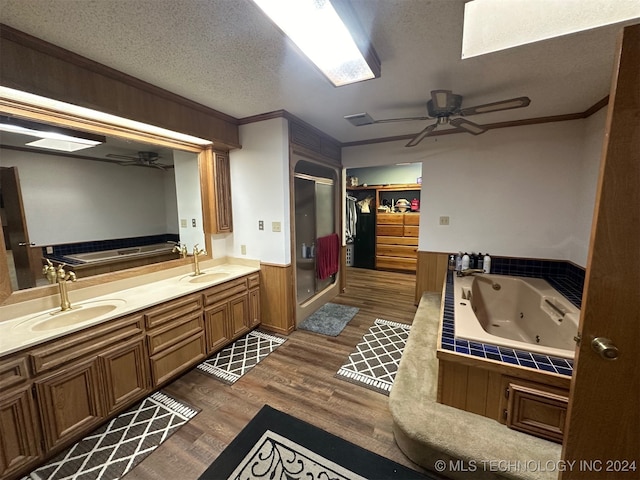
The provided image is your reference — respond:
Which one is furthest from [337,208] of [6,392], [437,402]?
[6,392]

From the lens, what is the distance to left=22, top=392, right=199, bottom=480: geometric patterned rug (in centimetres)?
143

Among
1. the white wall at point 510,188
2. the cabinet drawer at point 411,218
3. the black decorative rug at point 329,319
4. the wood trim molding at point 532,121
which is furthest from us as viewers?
the cabinet drawer at point 411,218

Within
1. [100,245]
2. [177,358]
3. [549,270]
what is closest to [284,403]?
[177,358]

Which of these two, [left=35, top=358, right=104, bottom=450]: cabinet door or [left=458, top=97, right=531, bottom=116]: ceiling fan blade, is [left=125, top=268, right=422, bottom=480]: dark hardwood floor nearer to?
[left=35, top=358, right=104, bottom=450]: cabinet door

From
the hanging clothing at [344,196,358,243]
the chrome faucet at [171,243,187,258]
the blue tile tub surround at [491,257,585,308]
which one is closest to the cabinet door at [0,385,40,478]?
the chrome faucet at [171,243,187,258]

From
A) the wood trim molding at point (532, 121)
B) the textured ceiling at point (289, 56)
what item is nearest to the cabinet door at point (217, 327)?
the textured ceiling at point (289, 56)

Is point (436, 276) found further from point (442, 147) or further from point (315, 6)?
point (315, 6)

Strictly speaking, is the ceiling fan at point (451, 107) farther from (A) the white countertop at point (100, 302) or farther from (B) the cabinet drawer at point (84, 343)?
(B) the cabinet drawer at point (84, 343)

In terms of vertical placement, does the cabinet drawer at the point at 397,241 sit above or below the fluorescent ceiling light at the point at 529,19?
below

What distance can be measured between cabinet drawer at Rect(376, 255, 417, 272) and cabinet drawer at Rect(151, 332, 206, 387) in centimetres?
435

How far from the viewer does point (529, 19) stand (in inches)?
59.2

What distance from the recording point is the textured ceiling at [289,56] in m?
1.27

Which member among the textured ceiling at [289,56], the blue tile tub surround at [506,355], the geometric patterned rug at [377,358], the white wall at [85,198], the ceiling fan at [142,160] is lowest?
the geometric patterned rug at [377,358]

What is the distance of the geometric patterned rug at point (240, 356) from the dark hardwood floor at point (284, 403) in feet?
Answer: 0.22
